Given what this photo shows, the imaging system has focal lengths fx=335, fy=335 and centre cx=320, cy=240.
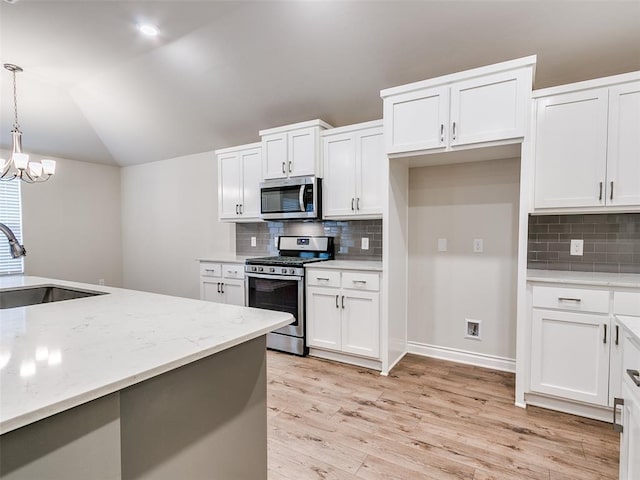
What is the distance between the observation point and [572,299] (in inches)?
85.4

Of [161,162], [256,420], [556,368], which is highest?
[161,162]

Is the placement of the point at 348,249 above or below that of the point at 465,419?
above

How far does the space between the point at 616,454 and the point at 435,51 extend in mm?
2891

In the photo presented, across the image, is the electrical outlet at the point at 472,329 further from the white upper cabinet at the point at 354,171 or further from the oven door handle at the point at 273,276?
the oven door handle at the point at 273,276

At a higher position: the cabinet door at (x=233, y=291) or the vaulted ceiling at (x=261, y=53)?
→ the vaulted ceiling at (x=261, y=53)

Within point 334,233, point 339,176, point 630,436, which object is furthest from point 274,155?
point 630,436

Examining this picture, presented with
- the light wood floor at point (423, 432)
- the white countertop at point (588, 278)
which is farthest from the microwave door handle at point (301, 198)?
the white countertop at point (588, 278)

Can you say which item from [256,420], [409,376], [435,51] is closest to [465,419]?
[409,376]

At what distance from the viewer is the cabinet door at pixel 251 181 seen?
153 inches

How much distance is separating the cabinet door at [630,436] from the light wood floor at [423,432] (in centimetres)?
65

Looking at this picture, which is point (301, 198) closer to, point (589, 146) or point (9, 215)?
point (589, 146)

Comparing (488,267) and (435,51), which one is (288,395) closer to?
(488,267)

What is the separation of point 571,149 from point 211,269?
11.9ft

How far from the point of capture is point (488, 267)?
118 inches
